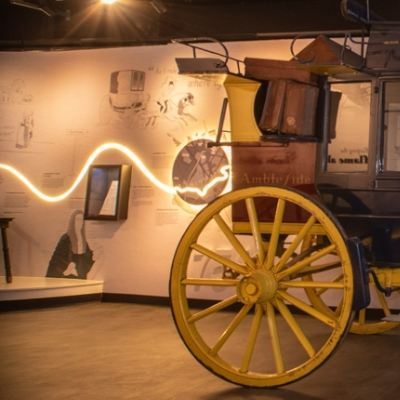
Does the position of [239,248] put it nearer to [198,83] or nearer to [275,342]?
[275,342]

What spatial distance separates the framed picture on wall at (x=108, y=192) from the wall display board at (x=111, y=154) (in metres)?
0.05

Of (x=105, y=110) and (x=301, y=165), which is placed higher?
(x=105, y=110)

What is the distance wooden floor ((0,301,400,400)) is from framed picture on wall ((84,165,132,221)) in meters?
1.50

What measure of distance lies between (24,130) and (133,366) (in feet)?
13.9

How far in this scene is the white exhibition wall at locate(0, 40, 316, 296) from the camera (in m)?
7.00

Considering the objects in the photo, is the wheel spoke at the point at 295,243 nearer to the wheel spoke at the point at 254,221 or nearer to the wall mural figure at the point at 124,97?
the wheel spoke at the point at 254,221

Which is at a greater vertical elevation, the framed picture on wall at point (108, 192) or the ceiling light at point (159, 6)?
the ceiling light at point (159, 6)

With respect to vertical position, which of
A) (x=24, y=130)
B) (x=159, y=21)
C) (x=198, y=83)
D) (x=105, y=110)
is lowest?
(x=24, y=130)

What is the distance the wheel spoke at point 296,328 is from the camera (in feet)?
10.4

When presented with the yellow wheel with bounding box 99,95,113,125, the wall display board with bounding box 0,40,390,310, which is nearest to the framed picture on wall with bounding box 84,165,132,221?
the wall display board with bounding box 0,40,390,310

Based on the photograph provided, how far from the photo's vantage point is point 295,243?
3.34m

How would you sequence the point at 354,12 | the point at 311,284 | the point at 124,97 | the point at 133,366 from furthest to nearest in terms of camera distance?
the point at 124,97 → the point at 133,366 → the point at 354,12 → the point at 311,284

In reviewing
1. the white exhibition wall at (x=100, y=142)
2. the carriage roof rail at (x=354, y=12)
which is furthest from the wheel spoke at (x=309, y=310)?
the white exhibition wall at (x=100, y=142)

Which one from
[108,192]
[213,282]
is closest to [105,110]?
[108,192]
